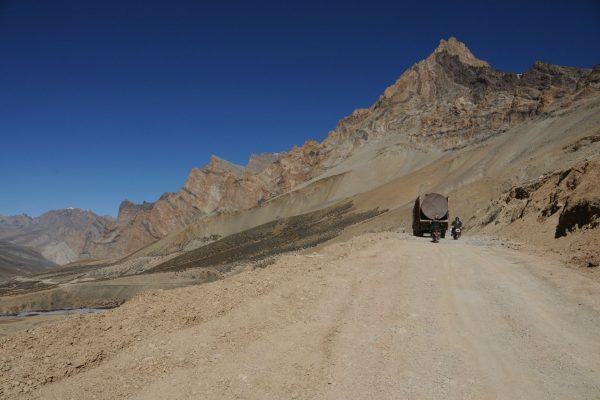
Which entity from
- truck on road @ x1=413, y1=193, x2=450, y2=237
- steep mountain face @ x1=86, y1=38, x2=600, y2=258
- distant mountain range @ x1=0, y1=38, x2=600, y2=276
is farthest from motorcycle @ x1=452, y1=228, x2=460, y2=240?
steep mountain face @ x1=86, y1=38, x2=600, y2=258

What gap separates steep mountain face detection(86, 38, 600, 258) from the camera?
95.2 metres

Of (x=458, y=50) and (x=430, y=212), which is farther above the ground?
(x=458, y=50)

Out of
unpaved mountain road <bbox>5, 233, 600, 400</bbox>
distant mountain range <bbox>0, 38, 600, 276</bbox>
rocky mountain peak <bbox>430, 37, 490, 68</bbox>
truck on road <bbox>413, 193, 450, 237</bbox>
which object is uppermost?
rocky mountain peak <bbox>430, 37, 490, 68</bbox>

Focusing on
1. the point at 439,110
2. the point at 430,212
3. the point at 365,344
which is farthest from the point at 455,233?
the point at 439,110

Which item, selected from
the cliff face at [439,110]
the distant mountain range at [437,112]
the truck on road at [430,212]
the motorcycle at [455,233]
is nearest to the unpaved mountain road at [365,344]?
the motorcycle at [455,233]

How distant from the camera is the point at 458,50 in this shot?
158875 millimetres

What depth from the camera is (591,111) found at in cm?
5925

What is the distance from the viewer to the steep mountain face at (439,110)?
95.2 metres

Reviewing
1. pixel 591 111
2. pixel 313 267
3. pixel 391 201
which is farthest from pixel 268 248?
pixel 313 267

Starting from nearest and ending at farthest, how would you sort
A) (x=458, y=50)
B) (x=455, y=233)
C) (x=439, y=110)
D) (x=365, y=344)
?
1. (x=365, y=344)
2. (x=455, y=233)
3. (x=439, y=110)
4. (x=458, y=50)

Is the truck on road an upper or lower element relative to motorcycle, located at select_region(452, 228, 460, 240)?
upper

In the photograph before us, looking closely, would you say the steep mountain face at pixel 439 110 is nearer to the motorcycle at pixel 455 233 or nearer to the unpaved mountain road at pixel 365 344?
the motorcycle at pixel 455 233

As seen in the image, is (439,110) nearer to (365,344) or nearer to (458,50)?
(458,50)

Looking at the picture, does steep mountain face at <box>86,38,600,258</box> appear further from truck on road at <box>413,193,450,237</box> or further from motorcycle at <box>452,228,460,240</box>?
motorcycle at <box>452,228,460,240</box>
